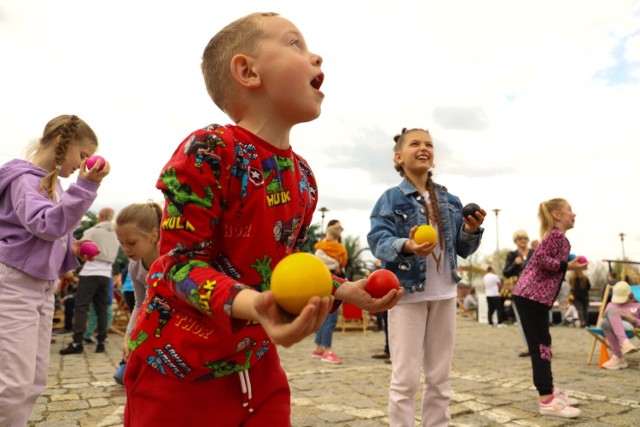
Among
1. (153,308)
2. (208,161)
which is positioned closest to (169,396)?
(153,308)

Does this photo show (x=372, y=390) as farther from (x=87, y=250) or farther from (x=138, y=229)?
(x=87, y=250)

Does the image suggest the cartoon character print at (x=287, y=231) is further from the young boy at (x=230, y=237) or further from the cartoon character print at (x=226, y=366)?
the cartoon character print at (x=226, y=366)

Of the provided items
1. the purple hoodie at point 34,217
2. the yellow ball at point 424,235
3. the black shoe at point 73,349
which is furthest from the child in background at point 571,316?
the purple hoodie at point 34,217

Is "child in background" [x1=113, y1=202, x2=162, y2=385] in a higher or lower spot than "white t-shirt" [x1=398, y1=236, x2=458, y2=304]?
higher

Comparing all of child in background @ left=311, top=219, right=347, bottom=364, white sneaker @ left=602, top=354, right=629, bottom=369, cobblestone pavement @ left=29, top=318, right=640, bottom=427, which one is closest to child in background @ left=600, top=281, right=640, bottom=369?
white sneaker @ left=602, top=354, right=629, bottom=369

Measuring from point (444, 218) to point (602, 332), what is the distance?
17.7 ft

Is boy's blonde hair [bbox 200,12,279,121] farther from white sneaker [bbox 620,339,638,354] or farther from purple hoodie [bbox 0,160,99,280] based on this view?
white sneaker [bbox 620,339,638,354]

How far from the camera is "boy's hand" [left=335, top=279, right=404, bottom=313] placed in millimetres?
1733

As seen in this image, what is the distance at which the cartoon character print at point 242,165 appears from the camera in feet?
5.24

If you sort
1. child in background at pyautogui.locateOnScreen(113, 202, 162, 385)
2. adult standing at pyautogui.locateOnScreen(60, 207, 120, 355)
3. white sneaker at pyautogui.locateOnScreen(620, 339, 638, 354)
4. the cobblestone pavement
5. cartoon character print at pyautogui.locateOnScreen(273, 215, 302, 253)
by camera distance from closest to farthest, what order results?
cartoon character print at pyautogui.locateOnScreen(273, 215, 302, 253)
child in background at pyautogui.locateOnScreen(113, 202, 162, 385)
the cobblestone pavement
white sneaker at pyautogui.locateOnScreen(620, 339, 638, 354)
adult standing at pyautogui.locateOnScreen(60, 207, 120, 355)

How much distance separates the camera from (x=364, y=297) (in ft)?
5.82

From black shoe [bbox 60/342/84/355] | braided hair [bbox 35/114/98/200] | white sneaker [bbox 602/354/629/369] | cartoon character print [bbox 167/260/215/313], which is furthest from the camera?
black shoe [bbox 60/342/84/355]

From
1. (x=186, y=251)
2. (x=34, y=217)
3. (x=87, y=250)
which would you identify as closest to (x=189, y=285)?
(x=186, y=251)

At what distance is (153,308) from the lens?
166 centimetres
